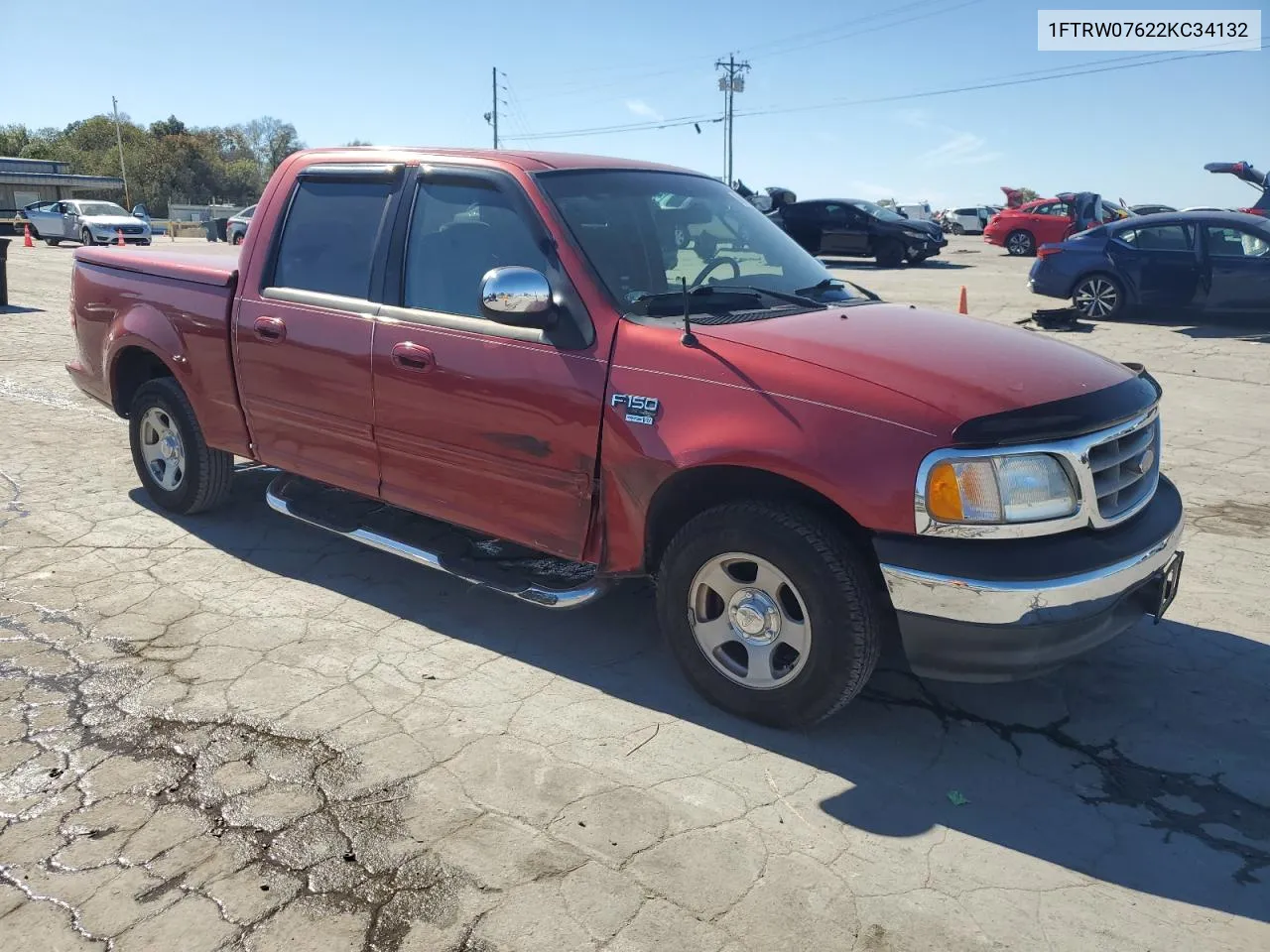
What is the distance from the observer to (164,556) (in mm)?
5102

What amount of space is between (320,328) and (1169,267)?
12810mm

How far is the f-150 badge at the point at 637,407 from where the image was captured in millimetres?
3477

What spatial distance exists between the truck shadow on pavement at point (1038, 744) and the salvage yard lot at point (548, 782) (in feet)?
0.04

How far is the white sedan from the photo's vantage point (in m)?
30.3

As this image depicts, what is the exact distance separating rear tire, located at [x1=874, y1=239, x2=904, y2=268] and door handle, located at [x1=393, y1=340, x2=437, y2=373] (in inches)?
878

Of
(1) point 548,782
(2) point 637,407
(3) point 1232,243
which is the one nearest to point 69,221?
(3) point 1232,243

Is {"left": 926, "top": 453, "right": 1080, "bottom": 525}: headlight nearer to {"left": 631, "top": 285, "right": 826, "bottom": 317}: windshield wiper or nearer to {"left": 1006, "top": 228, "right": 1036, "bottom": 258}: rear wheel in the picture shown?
{"left": 631, "top": 285, "right": 826, "bottom": 317}: windshield wiper

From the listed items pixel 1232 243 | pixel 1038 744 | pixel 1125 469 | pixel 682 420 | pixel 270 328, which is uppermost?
pixel 1232 243

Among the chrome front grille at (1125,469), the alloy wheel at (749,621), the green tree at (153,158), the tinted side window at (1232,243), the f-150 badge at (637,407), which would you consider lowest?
the alloy wheel at (749,621)

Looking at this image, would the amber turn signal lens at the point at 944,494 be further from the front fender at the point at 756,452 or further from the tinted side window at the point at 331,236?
the tinted side window at the point at 331,236

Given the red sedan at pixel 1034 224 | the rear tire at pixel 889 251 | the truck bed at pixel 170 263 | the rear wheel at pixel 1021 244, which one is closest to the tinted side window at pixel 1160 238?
the rear tire at pixel 889 251

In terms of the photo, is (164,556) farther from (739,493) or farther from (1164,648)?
(1164,648)

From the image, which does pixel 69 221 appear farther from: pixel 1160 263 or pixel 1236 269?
pixel 1236 269

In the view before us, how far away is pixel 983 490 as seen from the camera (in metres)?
3.00
